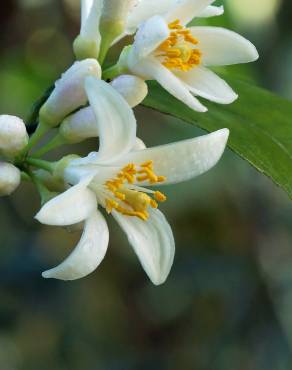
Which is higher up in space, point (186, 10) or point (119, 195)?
point (186, 10)

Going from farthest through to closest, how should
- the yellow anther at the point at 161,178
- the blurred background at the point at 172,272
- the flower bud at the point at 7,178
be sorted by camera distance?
the blurred background at the point at 172,272, the yellow anther at the point at 161,178, the flower bud at the point at 7,178

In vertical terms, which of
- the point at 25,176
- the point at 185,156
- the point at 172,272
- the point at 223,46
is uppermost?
the point at 223,46

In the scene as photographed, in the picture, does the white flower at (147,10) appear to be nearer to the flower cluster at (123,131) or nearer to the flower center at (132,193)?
the flower cluster at (123,131)

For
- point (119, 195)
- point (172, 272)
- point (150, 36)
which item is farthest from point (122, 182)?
point (172, 272)

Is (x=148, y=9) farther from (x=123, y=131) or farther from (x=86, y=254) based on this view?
(x=86, y=254)

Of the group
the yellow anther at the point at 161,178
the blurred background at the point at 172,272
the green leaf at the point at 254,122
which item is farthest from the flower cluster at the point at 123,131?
the blurred background at the point at 172,272

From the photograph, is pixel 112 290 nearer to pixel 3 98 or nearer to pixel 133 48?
pixel 3 98

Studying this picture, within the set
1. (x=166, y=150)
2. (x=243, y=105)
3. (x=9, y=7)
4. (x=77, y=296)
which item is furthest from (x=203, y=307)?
(x=166, y=150)
